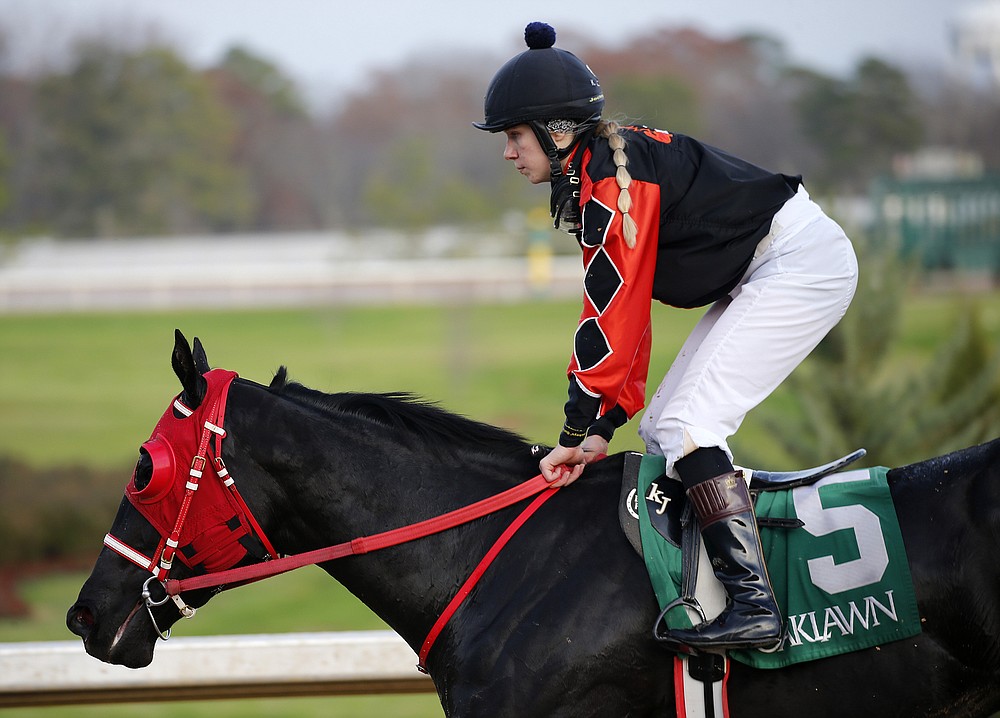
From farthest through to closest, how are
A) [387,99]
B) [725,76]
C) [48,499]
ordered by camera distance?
1. [387,99]
2. [725,76]
3. [48,499]

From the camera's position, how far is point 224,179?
31094 mm

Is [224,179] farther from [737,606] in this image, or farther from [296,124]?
[737,606]

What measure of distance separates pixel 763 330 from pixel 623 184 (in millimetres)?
511

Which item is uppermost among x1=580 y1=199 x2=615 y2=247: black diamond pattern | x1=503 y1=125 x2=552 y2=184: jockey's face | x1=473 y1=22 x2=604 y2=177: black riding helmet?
x1=473 y1=22 x2=604 y2=177: black riding helmet

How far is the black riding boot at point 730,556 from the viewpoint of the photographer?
239 cm

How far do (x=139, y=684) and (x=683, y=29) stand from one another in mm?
42162

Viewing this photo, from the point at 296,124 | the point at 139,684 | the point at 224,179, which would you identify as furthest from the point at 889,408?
the point at 296,124

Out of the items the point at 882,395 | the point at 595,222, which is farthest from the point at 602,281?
the point at 882,395

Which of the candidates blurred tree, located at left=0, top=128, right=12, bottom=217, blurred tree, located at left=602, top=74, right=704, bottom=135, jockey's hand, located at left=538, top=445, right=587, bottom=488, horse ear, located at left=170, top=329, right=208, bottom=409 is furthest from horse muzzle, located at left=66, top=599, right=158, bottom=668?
blurred tree, located at left=602, top=74, right=704, bottom=135

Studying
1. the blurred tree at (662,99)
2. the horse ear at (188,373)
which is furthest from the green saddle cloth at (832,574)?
the blurred tree at (662,99)

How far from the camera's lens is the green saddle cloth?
2438 millimetres

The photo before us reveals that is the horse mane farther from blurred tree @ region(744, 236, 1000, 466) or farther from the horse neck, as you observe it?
blurred tree @ region(744, 236, 1000, 466)

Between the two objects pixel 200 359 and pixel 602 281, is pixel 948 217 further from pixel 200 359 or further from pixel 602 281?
pixel 200 359

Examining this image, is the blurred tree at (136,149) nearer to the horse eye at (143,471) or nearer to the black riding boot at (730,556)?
the horse eye at (143,471)
